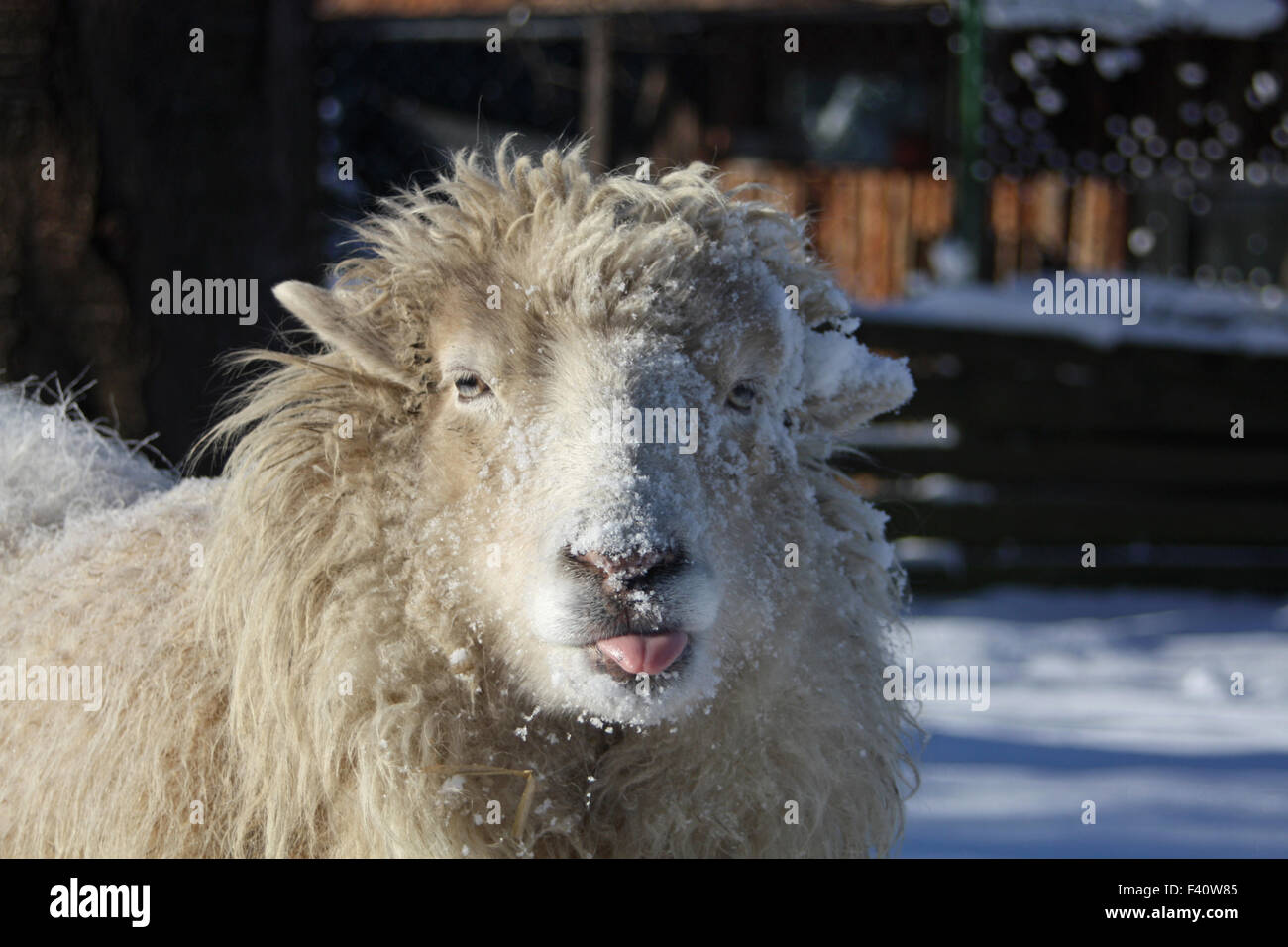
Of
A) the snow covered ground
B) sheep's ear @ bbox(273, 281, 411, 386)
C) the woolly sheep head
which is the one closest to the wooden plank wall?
the snow covered ground

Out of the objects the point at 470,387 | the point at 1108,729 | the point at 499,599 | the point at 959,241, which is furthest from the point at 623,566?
the point at 959,241

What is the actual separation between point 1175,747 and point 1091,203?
8323 mm

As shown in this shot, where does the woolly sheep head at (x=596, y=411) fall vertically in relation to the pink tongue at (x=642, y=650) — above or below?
above

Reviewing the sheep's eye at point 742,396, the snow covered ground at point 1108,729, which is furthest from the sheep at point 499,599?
the snow covered ground at point 1108,729

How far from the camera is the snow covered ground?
3.88m

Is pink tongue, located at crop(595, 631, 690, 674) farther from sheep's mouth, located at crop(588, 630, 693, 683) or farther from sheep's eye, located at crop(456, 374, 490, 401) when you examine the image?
sheep's eye, located at crop(456, 374, 490, 401)

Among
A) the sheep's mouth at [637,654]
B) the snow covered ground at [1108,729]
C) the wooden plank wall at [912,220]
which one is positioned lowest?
the snow covered ground at [1108,729]

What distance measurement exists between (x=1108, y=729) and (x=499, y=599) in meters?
3.72

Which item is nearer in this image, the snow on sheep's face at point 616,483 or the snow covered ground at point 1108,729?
the snow on sheep's face at point 616,483

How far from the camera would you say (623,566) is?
6.66ft

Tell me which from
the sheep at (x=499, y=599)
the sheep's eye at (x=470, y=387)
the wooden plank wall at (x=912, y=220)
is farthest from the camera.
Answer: the wooden plank wall at (x=912, y=220)

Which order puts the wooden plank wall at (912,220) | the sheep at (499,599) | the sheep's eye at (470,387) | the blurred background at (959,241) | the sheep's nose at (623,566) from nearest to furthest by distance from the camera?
the sheep's nose at (623,566)
the sheep at (499,599)
the sheep's eye at (470,387)
the blurred background at (959,241)
the wooden plank wall at (912,220)

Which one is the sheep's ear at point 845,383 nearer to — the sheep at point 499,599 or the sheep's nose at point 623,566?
the sheep at point 499,599

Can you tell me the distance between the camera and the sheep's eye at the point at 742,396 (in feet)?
8.28
